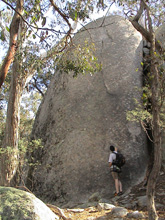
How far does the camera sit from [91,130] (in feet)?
29.5

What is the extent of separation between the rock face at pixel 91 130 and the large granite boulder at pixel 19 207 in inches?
148

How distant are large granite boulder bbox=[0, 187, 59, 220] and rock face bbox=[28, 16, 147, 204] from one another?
3.76 m

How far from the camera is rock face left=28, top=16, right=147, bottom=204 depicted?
26.9 ft

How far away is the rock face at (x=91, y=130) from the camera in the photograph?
8194mm

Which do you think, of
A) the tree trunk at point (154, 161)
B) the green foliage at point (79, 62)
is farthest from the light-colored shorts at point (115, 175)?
the tree trunk at point (154, 161)

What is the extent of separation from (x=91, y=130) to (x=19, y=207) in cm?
521

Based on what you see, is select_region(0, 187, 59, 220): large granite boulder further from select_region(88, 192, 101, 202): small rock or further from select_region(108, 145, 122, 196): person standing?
select_region(108, 145, 122, 196): person standing

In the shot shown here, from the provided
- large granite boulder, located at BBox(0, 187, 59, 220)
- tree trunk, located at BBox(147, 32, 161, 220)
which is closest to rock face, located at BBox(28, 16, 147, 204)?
tree trunk, located at BBox(147, 32, 161, 220)

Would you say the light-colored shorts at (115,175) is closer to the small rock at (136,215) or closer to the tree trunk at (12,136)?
the small rock at (136,215)

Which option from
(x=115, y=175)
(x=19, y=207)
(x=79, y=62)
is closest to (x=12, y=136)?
(x=79, y=62)

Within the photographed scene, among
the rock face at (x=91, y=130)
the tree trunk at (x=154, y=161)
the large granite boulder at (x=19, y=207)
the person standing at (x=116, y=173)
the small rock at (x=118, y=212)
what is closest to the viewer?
the large granite boulder at (x=19, y=207)

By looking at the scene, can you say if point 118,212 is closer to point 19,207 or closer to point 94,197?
point 94,197

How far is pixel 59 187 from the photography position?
27.6 ft

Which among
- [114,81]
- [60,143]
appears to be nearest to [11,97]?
[60,143]
